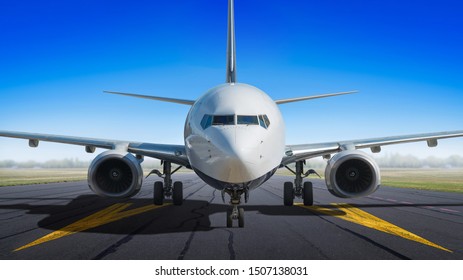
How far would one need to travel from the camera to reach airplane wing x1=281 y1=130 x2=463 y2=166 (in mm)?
12173

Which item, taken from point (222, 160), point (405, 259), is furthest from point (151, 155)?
point (405, 259)

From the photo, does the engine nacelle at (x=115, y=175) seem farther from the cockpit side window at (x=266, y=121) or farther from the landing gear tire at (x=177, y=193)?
the cockpit side window at (x=266, y=121)

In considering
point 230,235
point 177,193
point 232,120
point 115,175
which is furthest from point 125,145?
point 230,235

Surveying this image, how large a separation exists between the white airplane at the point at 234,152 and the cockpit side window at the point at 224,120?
2cm

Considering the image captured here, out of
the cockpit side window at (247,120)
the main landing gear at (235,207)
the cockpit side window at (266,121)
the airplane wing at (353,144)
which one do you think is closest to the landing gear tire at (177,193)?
the airplane wing at (353,144)

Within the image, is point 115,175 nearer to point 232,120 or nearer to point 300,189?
point 232,120

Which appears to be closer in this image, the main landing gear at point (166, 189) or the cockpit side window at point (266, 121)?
the cockpit side window at point (266, 121)

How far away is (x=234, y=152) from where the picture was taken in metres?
6.98

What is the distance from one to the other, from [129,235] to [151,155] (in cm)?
506

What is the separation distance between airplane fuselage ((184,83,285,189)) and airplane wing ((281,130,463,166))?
3.01 metres

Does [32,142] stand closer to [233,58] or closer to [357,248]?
[233,58]

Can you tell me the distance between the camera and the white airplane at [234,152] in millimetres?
7352

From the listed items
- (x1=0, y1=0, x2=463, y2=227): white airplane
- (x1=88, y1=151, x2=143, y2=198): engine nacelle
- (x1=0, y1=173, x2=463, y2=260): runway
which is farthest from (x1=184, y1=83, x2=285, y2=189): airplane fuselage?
(x1=88, y1=151, x2=143, y2=198): engine nacelle

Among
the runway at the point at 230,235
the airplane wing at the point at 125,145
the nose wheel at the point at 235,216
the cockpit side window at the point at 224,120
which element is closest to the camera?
the runway at the point at 230,235
